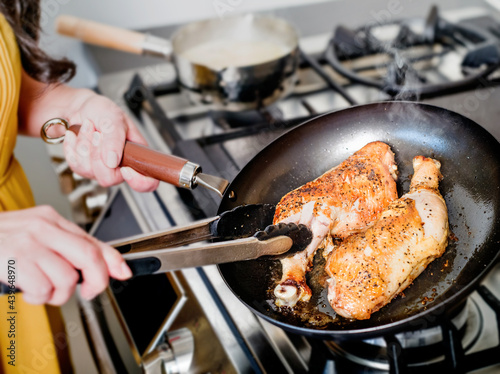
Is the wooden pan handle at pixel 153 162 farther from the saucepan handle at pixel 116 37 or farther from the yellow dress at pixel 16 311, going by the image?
the saucepan handle at pixel 116 37

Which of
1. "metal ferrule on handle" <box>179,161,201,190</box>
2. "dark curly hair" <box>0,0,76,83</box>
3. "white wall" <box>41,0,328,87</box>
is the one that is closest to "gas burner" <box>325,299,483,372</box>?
"metal ferrule on handle" <box>179,161,201,190</box>

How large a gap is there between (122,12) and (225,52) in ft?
3.12

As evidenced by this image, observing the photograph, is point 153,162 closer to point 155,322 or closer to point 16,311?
point 155,322

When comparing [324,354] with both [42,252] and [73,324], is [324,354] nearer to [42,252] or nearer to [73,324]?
[42,252]

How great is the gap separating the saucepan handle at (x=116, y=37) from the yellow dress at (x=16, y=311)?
0.43 meters

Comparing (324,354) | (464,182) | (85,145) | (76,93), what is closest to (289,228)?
(324,354)

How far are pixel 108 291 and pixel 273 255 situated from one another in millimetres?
508

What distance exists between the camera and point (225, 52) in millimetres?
1572

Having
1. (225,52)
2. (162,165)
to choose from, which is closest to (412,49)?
(225,52)

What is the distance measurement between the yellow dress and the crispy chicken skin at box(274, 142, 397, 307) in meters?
0.66

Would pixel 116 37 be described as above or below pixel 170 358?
above

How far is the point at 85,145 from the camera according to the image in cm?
104

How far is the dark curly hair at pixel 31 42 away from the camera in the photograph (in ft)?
3.77
